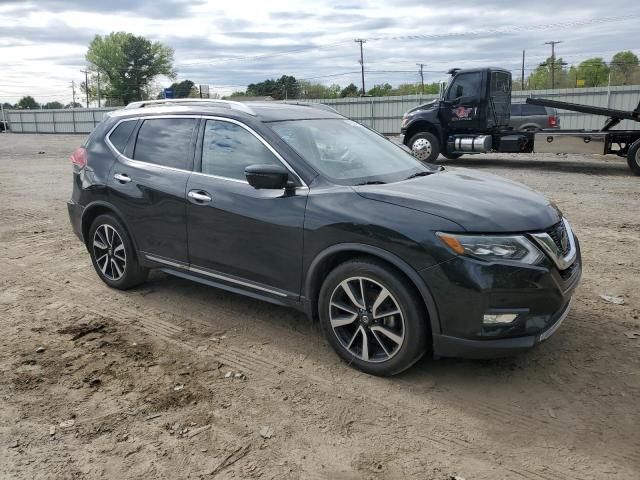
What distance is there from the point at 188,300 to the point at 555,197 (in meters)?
7.54

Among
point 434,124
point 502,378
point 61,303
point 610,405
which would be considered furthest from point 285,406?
point 434,124

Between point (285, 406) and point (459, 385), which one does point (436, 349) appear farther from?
point (285, 406)

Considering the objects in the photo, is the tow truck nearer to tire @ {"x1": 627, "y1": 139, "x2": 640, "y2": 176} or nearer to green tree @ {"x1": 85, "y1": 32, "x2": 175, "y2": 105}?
tire @ {"x1": 627, "y1": 139, "x2": 640, "y2": 176}

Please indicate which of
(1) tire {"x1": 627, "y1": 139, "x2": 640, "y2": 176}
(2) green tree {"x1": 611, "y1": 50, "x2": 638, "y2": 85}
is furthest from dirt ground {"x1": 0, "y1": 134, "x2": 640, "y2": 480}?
(2) green tree {"x1": 611, "y1": 50, "x2": 638, "y2": 85}

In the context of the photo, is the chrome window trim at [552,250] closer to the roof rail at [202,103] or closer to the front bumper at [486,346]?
the front bumper at [486,346]

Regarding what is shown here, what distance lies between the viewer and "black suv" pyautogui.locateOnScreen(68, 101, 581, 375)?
3336 mm

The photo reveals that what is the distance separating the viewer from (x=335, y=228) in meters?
3.69

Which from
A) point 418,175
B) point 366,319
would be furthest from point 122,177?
point 366,319

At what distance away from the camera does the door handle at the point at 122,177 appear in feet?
16.5

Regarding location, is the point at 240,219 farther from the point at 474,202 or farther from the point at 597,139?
the point at 597,139

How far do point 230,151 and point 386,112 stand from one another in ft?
99.2

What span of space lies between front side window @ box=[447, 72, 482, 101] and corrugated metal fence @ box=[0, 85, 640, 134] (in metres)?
3.73

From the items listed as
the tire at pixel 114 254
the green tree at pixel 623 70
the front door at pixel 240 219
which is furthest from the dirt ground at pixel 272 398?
the green tree at pixel 623 70

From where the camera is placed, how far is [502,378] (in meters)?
3.67
